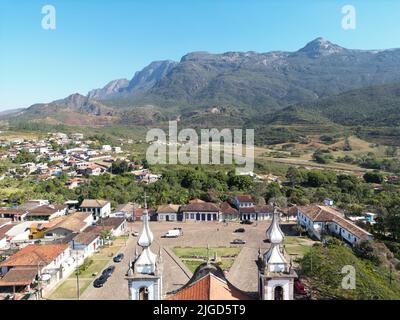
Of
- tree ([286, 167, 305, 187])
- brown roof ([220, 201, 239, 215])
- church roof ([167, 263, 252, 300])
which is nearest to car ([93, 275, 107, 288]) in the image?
church roof ([167, 263, 252, 300])

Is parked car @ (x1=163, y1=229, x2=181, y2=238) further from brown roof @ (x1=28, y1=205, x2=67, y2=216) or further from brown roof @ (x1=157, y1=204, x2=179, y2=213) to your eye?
brown roof @ (x1=28, y1=205, x2=67, y2=216)

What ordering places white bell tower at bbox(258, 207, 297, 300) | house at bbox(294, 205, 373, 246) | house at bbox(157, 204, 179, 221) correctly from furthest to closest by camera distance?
house at bbox(157, 204, 179, 221) < house at bbox(294, 205, 373, 246) < white bell tower at bbox(258, 207, 297, 300)

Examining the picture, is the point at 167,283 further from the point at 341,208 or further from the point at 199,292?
the point at 341,208

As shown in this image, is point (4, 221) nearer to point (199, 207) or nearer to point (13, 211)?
point (13, 211)

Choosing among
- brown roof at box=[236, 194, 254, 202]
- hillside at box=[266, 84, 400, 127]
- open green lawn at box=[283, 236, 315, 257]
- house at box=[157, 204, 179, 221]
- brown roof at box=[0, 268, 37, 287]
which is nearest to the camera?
brown roof at box=[0, 268, 37, 287]

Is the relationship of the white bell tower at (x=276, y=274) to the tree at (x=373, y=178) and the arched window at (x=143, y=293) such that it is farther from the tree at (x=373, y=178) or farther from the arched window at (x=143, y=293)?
the tree at (x=373, y=178)
